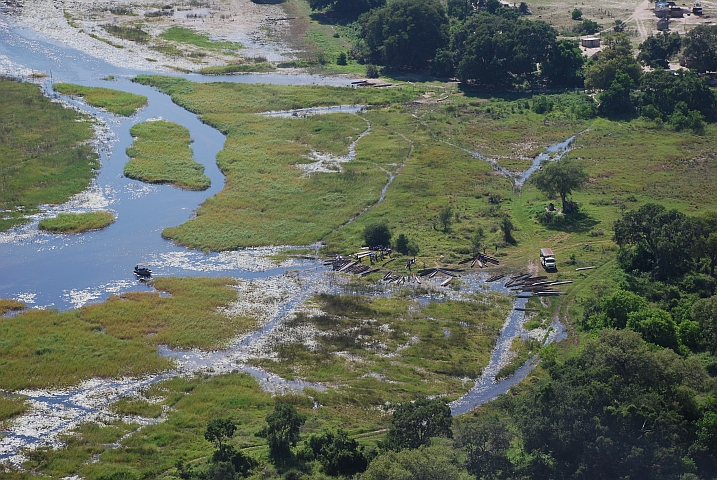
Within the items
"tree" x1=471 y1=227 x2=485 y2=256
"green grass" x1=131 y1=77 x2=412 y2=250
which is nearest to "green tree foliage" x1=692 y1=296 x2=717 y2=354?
"tree" x1=471 y1=227 x2=485 y2=256

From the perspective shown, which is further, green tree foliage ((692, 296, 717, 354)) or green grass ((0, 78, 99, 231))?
green grass ((0, 78, 99, 231))

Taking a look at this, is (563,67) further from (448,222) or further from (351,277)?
(351,277)

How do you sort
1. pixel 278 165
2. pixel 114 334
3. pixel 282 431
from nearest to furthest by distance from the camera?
pixel 282 431
pixel 114 334
pixel 278 165

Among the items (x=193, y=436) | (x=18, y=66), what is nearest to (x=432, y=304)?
(x=193, y=436)

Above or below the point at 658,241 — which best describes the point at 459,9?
above

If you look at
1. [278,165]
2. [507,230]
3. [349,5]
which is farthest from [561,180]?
[349,5]

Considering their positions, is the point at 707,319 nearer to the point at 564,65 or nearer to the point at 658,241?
the point at 658,241

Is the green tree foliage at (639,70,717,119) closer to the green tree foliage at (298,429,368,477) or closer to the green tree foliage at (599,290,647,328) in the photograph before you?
the green tree foliage at (599,290,647,328)
